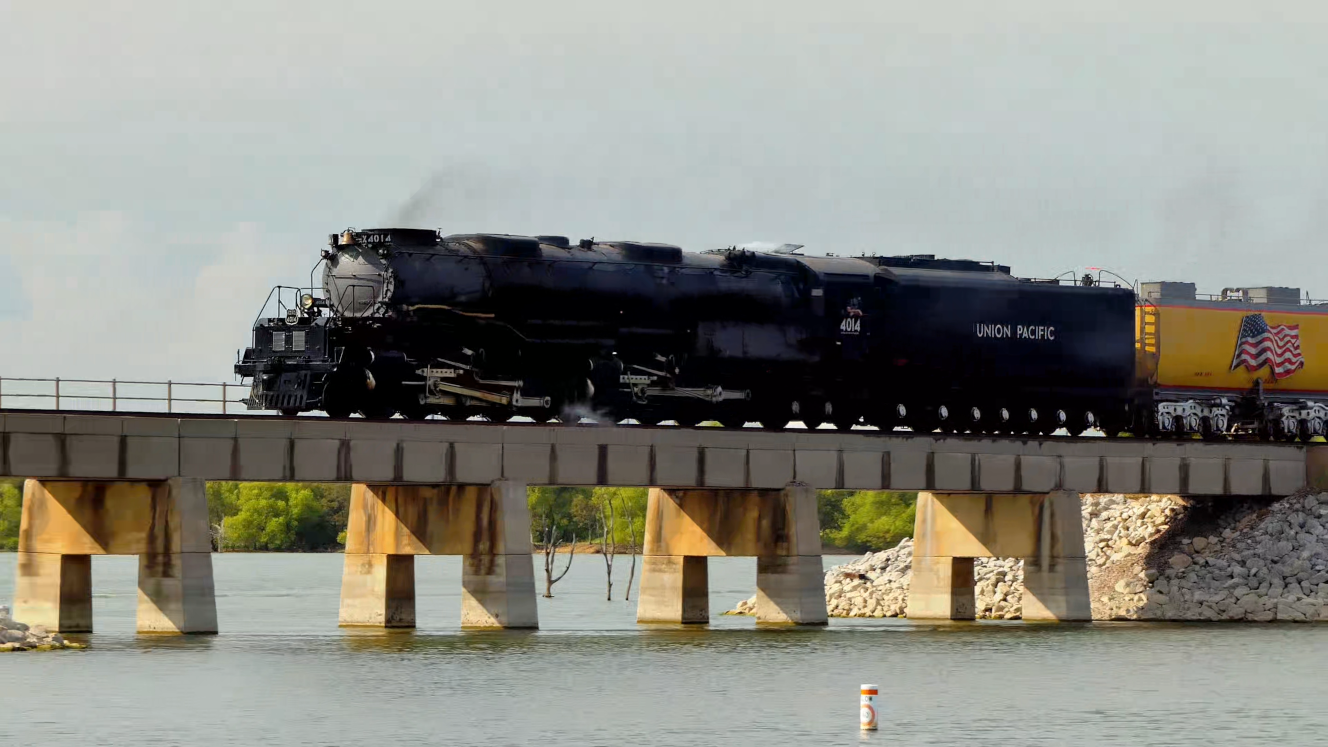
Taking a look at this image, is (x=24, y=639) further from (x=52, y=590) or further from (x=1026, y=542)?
(x=1026, y=542)

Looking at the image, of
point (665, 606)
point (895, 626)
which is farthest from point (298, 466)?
point (895, 626)

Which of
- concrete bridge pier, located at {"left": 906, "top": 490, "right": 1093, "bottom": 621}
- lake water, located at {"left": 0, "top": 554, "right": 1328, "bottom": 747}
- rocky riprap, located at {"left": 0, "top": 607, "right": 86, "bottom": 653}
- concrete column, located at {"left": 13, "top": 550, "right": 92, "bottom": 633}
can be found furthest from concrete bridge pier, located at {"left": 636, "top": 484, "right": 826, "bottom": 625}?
rocky riprap, located at {"left": 0, "top": 607, "right": 86, "bottom": 653}

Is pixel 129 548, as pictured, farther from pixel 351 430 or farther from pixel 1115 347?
pixel 1115 347

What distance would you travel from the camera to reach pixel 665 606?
60.7m

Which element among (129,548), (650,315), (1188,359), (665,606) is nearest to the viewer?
(129,548)

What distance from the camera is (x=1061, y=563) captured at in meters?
63.1

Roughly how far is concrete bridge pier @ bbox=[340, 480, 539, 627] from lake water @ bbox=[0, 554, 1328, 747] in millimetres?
933

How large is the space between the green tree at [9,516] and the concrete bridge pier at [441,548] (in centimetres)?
13937

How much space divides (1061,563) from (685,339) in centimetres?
1459

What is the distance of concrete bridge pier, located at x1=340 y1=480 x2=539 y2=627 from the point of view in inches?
2100

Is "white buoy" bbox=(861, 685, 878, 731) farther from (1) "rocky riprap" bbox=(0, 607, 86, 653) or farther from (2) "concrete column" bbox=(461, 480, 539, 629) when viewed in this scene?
Result: (1) "rocky riprap" bbox=(0, 607, 86, 653)

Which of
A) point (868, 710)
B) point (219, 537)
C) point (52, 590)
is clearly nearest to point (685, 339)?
point (52, 590)

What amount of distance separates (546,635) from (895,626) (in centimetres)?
1244

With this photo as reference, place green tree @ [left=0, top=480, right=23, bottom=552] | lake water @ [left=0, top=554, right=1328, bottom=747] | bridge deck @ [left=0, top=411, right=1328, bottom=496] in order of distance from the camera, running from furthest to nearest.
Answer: green tree @ [left=0, top=480, right=23, bottom=552] → bridge deck @ [left=0, top=411, right=1328, bottom=496] → lake water @ [left=0, top=554, right=1328, bottom=747]
